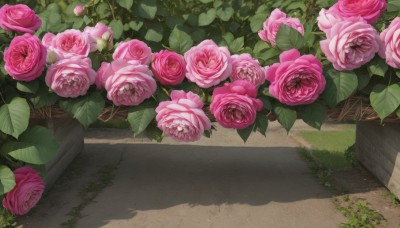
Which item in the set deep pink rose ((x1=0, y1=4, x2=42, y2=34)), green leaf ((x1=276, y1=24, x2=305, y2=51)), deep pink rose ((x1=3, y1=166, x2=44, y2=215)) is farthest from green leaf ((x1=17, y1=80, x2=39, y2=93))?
green leaf ((x1=276, y1=24, x2=305, y2=51))

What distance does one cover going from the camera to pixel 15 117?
133 inches

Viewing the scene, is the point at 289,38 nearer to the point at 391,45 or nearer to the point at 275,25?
the point at 275,25

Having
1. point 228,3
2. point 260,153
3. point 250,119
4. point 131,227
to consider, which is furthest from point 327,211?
point 228,3

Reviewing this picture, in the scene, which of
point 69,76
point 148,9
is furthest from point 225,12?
point 69,76

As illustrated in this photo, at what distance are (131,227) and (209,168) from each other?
4.82 feet

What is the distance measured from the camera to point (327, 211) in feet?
12.3

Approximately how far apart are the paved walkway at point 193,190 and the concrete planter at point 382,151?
49 cm

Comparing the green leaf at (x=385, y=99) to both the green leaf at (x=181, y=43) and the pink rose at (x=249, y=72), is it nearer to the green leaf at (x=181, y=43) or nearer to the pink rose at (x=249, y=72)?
the pink rose at (x=249, y=72)

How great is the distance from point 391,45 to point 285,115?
2.66 feet

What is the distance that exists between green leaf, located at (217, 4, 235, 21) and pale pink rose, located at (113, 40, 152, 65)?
138 cm

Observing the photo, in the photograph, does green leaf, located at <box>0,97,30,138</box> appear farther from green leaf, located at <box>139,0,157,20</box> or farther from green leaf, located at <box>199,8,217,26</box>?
green leaf, located at <box>199,8,217,26</box>

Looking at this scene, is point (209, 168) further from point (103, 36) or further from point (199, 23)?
point (103, 36)

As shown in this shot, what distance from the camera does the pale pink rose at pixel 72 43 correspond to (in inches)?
141

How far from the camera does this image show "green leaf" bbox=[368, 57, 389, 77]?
3.49m
